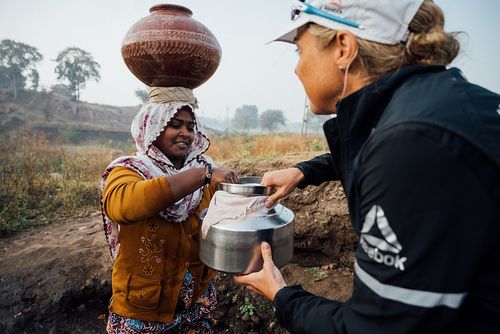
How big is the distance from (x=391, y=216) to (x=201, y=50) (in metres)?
1.51

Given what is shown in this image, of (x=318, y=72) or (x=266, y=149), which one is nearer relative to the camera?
(x=318, y=72)

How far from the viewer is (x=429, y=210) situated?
78cm

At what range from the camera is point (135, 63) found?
1.90 meters

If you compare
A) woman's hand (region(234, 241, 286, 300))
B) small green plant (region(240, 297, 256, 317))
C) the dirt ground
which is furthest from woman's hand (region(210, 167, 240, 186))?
small green plant (region(240, 297, 256, 317))

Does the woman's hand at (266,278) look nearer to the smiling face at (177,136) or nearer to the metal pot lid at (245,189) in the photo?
the metal pot lid at (245,189)

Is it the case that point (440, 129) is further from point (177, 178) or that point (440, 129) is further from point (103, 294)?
point (103, 294)

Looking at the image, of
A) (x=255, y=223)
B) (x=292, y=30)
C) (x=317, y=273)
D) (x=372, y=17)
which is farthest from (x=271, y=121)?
(x=372, y=17)

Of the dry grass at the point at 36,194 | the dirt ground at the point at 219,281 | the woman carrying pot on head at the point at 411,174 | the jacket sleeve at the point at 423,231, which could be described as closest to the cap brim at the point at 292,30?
the woman carrying pot on head at the point at 411,174

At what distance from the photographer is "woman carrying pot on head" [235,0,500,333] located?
0.78m

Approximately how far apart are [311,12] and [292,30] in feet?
0.36

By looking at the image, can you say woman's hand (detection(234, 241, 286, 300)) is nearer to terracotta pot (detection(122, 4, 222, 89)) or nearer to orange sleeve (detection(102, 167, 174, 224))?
orange sleeve (detection(102, 167, 174, 224))

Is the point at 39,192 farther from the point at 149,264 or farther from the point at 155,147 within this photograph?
the point at 149,264

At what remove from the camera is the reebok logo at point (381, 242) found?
0.84 metres

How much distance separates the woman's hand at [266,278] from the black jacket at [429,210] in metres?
0.39
